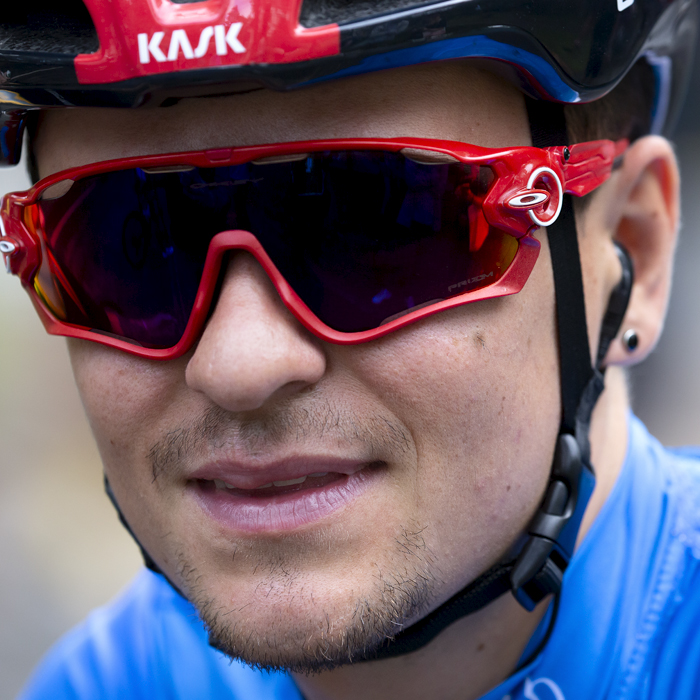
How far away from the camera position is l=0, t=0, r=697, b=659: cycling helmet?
3.78 feet

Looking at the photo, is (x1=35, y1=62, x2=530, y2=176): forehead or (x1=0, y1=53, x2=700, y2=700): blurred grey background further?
(x1=0, y1=53, x2=700, y2=700): blurred grey background

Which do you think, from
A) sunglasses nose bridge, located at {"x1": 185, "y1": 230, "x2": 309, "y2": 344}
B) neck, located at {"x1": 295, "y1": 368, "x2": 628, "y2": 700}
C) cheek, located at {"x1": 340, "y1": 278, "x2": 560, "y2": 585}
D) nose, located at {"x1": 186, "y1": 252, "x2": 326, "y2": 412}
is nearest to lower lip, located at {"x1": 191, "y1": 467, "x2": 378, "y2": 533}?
cheek, located at {"x1": 340, "y1": 278, "x2": 560, "y2": 585}

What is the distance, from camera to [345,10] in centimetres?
119

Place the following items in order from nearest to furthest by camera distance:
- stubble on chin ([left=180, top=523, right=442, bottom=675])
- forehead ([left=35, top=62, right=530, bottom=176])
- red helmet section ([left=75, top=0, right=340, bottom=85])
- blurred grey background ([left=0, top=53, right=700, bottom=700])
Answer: red helmet section ([left=75, top=0, right=340, bottom=85]) → forehead ([left=35, top=62, right=530, bottom=176]) → stubble on chin ([left=180, top=523, right=442, bottom=675]) → blurred grey background ([left=0, top=53, right=700, bottom=700])

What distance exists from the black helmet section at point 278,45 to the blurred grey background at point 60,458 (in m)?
4.36

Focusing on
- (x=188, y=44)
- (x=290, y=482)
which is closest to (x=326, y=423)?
(x=290, y=482)

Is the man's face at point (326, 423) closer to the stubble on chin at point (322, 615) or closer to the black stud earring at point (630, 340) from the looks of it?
the stubble on chin at point (322, 615)

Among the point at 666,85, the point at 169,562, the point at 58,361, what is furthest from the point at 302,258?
the point at 58,361

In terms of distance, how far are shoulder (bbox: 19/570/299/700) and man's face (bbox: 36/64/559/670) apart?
2.71 ft

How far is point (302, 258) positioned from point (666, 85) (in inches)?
52.2

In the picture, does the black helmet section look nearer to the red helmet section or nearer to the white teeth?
the red helmet section

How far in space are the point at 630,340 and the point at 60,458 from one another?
7291 millimetres

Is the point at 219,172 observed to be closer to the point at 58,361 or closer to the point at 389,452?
the point at 389,452

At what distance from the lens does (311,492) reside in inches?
54.9
